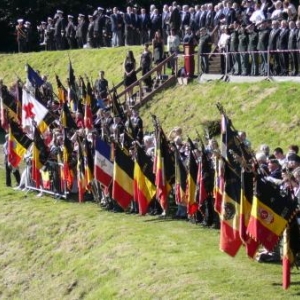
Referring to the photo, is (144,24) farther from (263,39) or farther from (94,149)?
(94,149)

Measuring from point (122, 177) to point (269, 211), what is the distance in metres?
6.56

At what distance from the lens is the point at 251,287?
1702 centimetres

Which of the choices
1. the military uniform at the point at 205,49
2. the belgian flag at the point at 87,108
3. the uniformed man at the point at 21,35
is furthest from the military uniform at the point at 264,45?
the uniformed man at the point at 21,35

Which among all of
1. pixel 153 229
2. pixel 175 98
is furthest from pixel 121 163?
pixel 175 98

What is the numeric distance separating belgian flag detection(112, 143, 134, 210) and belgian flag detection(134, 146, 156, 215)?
253 mm

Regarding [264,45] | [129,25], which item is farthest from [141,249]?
[129,25]

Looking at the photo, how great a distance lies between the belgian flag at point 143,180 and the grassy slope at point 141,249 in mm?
514

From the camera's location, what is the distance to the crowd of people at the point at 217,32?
29.7 meters

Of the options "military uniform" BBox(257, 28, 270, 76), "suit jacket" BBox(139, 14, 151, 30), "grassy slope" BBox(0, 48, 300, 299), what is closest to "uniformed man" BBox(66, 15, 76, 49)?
"suit jacket" BBox(139, 14, 151, 30)

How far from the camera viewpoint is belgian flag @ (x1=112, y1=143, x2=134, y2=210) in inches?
899

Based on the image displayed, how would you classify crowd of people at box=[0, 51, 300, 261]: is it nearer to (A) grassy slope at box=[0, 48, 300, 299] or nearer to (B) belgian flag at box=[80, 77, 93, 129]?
(B) belgian flag at box=[80, 77, 93, 129]

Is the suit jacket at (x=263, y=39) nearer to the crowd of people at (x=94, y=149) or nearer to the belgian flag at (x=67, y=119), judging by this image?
the crowd of people at (x=94, y=149)

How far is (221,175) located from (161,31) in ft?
73.3

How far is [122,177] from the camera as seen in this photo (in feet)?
75.0
